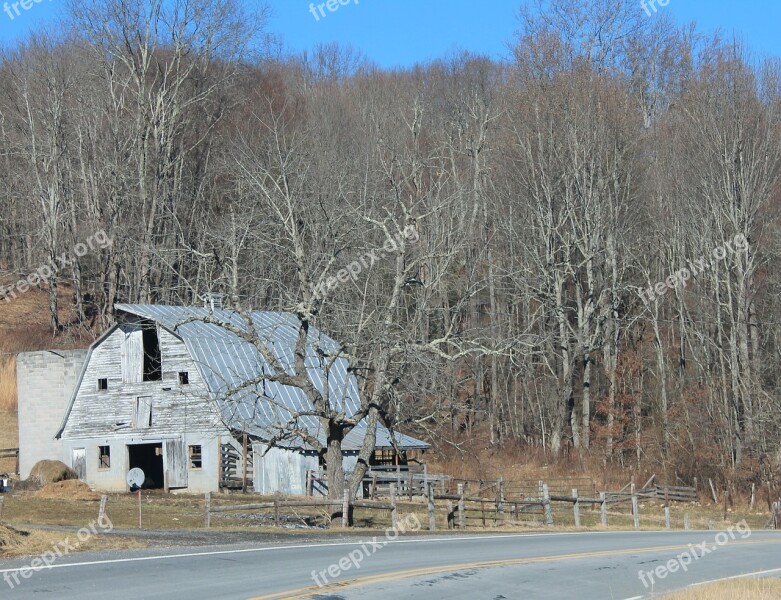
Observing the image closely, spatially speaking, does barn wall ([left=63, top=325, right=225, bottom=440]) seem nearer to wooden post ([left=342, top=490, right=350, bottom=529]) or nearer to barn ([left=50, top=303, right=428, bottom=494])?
barn ([left=50, top=303, right=428, bottom=494])

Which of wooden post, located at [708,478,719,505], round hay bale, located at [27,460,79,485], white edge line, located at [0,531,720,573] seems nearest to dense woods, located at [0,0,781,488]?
wooden post, located at [708,478,719,505]

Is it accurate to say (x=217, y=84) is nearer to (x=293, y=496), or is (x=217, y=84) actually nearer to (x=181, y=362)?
(x=181, y=362)

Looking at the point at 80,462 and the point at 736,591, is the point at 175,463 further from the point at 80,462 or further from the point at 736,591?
the point at 736,591

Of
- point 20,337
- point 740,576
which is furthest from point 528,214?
point 740,576

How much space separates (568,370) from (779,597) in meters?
35.9

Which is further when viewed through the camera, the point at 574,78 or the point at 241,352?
the point at 574,78

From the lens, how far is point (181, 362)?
4300 cm

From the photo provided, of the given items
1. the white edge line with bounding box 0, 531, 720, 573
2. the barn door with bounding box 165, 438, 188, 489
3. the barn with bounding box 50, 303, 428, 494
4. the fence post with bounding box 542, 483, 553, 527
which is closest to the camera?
the white edge line with bounding box 0, 531, 720, 573

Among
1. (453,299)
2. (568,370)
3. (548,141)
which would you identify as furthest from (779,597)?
(453,299)

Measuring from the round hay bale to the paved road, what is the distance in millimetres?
21797

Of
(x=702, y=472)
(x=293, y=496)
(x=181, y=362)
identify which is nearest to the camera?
(x=293, y=496)

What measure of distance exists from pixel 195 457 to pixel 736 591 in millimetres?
29769

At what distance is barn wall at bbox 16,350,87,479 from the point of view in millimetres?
44938

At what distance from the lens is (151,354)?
44.8 meters
